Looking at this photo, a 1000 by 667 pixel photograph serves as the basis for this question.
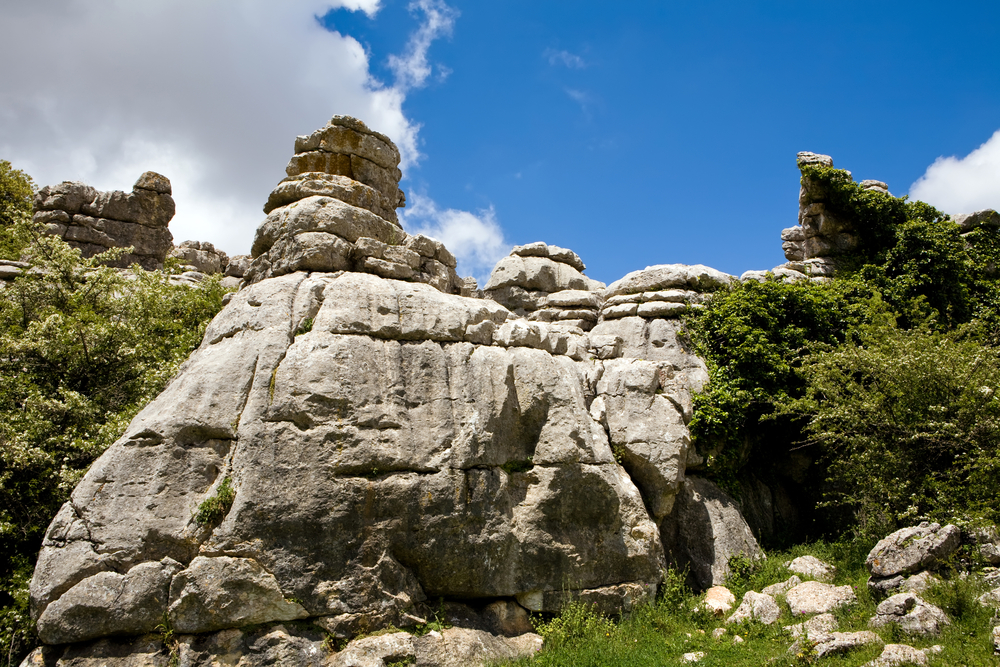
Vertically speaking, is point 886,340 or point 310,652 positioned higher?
point 886,340

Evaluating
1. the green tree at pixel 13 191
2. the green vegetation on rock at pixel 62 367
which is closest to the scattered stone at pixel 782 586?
the green vegetation on rock at pixel 62 367

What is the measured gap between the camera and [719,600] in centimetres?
1346

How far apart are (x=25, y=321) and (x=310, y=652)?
12020 mm

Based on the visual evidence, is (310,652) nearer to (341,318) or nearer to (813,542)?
(341,318)

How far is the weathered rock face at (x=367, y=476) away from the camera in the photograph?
9.82 meters

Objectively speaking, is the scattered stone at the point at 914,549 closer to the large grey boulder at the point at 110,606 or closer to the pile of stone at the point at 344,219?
the pile of stone at the point at 344,219

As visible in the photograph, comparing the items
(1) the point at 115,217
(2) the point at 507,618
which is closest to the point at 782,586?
(2) the point at 507,618

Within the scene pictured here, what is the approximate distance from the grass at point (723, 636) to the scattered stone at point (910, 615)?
0.13 m

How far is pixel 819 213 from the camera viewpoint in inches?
950

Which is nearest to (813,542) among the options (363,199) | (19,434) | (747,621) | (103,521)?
(747,621)

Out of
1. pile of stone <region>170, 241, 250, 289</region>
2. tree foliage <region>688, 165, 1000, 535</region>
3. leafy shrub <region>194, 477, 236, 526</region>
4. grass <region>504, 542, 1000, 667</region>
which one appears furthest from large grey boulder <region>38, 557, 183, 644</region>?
pile of stone <region>170, 241, 250, 289</region>

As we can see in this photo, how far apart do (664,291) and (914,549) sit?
9.91m

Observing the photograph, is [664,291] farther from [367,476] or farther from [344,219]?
[367,476]

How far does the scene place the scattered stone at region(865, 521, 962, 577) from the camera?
37.0 ft
